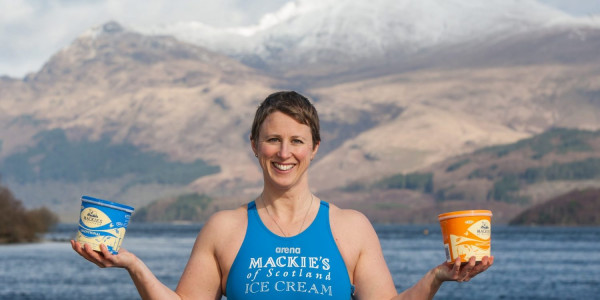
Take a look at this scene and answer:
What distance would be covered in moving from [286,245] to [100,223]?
1.17m

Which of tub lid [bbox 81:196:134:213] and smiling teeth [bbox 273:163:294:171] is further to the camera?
smiling teeth [bbox 273:163:294:171]

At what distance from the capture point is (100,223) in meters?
5.71

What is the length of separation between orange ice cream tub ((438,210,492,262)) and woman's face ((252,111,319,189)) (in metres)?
1.03

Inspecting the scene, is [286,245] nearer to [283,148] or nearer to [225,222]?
[225,222]

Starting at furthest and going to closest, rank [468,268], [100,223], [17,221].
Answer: [17,221] < [100,223] < [468,268]

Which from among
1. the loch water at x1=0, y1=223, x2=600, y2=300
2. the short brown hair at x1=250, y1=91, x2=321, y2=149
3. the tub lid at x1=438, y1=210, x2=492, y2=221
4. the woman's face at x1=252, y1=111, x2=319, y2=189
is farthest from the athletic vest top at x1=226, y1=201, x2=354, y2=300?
the loch water at x1=0, y1=223, x2=600, y2=300

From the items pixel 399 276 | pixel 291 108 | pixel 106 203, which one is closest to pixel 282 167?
pixel 291 108

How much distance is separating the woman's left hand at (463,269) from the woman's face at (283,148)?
3.72ft

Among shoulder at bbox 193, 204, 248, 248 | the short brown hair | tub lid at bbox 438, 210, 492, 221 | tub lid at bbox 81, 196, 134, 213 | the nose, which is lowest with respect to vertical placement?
shoulder at bbox 193, 204, 248, 248

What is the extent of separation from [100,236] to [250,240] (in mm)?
1000

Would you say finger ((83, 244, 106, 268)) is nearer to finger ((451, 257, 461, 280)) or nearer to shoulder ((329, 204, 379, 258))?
shoulder ((329, 204, 379, 258))

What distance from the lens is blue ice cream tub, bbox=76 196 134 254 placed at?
5.70 m

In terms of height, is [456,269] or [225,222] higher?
[225,222]

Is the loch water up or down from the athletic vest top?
down
